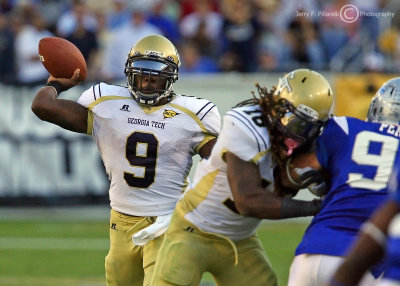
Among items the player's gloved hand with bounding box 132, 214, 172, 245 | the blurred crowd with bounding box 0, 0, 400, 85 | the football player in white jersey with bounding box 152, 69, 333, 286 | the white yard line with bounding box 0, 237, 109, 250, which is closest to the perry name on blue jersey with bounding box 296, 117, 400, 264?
the football player in white jersey with bounding box 152, 69, 333, 286

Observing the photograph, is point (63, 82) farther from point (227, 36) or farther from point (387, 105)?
point (227, 36)

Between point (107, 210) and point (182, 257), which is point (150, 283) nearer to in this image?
point (182, 257)

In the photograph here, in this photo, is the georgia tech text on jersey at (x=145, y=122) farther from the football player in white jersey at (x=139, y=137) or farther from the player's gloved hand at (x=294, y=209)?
the player's gloved hand at (x=294, y=209)

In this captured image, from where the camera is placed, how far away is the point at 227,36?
39.3 feet

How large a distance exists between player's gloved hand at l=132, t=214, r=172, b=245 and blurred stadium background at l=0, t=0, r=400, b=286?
150 inches

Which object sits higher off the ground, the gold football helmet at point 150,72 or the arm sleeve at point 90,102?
the gold football helmet at point 150,72

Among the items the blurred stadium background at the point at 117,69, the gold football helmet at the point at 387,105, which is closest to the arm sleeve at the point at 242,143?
the gold football helmet at the point at 387,105

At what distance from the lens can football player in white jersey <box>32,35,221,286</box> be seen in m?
5.20

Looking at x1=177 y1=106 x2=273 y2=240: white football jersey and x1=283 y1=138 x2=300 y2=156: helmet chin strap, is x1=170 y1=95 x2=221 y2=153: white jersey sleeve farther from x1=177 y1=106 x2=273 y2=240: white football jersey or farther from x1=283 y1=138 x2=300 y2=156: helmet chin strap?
x1=283 y1=138 x2=300 y2=156: helmet chin strap

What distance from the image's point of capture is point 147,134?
520 cm

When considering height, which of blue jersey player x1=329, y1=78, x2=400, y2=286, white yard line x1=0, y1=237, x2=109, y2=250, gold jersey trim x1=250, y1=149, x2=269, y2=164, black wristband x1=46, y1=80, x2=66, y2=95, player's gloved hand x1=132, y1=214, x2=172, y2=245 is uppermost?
blue jersey player x1=329, y1=78, x2=400, y2=286

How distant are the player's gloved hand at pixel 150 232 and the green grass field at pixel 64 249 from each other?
2674 millimetres

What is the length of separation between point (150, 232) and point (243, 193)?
3.25ft

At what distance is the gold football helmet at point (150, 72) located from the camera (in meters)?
5.23
